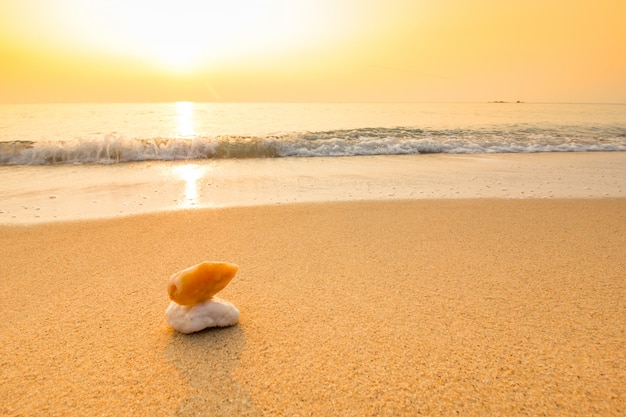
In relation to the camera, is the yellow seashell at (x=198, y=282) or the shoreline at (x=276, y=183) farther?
the shoreline at (x=276, y=183)

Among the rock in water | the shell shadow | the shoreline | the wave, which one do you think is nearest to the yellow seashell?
the rock in water

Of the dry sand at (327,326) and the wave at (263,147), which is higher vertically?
the wave at (263,147)

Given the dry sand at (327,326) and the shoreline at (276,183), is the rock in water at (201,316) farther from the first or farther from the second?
the shoreline at (276,183)

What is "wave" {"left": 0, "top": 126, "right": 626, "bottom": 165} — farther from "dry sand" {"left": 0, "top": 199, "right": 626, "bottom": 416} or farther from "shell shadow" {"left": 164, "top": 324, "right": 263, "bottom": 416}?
"shell shadow" {"left": 164, "top": 324, "right": 263, "bottom": 416}

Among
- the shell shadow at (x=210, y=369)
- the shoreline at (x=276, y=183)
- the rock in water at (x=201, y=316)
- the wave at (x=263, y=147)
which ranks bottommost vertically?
the shell shadow at (x=210, y=369)

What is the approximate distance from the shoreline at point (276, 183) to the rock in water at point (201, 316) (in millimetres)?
2553

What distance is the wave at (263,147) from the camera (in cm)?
874

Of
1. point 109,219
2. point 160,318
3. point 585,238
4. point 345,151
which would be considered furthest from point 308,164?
point 160,318

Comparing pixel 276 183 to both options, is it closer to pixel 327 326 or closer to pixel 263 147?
pixel 327 326

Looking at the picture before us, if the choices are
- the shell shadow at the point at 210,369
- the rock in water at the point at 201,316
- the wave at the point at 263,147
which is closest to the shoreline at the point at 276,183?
the wave at the point at 263,147

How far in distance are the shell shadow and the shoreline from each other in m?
2.66

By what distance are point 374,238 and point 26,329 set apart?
209cm

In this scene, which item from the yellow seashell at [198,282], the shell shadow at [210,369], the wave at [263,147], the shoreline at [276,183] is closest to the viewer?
the shell shadow at [210,369]

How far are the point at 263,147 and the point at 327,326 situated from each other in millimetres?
8883
